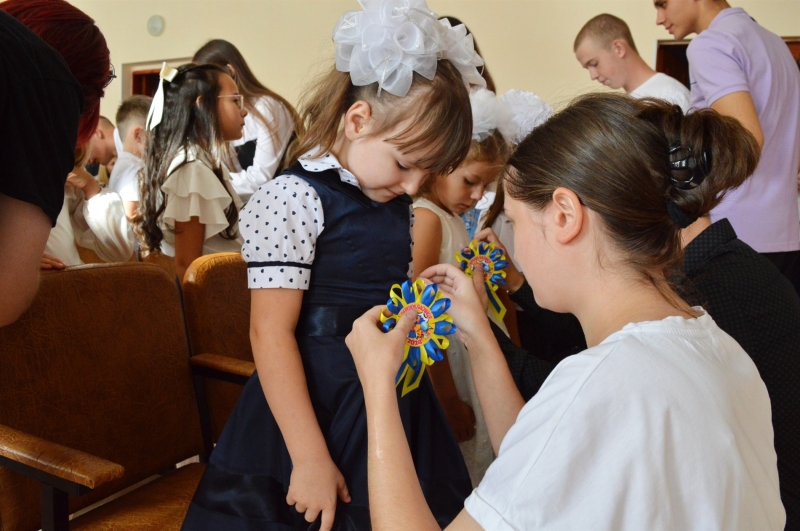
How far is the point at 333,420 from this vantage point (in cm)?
124

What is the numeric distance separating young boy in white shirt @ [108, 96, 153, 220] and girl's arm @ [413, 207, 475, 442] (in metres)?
1.69

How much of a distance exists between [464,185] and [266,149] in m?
1.64

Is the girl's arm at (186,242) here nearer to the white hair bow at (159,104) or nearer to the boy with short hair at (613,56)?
the white hair bow at (159,104)

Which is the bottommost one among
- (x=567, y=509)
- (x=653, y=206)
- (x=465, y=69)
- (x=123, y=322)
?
(x=123, y=322)

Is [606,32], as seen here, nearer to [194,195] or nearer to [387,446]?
[194,195]

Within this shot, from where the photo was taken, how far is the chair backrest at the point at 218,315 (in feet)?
5.72

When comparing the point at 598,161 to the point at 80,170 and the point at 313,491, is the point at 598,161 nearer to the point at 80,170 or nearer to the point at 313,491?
the point at 313,491

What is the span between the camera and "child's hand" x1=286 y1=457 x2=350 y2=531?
1.13m

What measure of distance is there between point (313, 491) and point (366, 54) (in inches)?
29.7

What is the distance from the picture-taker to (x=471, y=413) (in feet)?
6.01

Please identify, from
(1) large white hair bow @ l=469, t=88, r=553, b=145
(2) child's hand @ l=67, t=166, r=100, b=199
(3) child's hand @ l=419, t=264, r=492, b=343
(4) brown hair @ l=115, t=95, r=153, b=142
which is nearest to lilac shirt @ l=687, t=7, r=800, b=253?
(1) large white hair bow @ l=469, t=88, r=553, b=145

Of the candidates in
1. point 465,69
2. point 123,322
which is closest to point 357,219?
point 465,69

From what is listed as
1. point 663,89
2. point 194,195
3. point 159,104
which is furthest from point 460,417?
point 663,89

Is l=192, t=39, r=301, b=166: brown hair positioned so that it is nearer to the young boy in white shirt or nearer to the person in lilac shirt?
the young boy in white shirt
